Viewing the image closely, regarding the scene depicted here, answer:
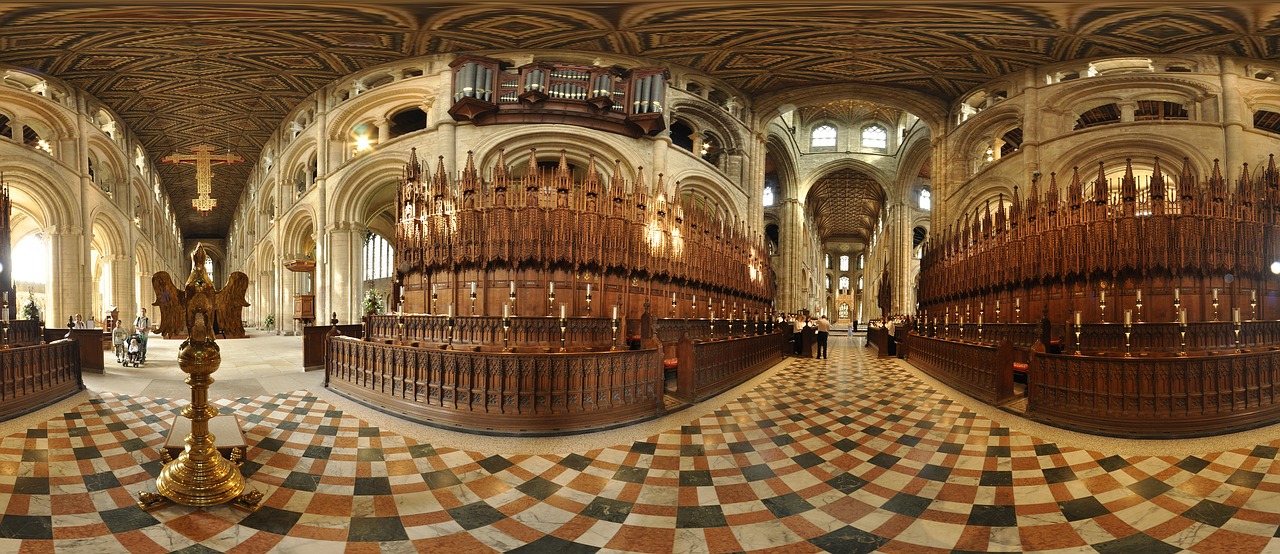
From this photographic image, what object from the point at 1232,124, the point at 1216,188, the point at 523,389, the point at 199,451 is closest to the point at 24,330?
the point at 199,451

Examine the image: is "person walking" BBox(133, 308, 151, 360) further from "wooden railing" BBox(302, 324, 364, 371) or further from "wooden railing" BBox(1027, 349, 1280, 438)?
"wooden railing" BBox(1027, 349, 1280, 438)

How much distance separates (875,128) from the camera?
20812 mm

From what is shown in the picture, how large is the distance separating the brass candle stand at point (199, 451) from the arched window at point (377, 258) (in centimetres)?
2330

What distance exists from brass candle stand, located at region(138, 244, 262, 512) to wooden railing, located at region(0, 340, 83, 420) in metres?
3.29

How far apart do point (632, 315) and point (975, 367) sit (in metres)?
5.13

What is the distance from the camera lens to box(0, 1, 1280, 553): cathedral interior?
98.2 inches

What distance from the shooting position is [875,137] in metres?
21.0

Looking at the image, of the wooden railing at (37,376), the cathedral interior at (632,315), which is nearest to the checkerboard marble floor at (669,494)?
the cathedral interior at (632,315)

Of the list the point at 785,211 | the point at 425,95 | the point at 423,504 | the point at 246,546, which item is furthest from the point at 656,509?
the point at 785,211

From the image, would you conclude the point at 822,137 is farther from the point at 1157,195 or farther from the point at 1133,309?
the point at 1133,309

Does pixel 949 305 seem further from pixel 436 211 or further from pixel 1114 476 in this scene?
pixel 436 211

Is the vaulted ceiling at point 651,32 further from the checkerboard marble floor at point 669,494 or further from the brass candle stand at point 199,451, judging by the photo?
the checkerboard marble floor at point 669,494

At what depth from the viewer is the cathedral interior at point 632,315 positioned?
2494mm

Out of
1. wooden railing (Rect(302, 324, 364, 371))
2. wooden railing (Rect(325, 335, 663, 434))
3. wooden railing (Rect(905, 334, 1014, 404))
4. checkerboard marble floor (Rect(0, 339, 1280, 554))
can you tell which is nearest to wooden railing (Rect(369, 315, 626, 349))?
wooden railing (Rect(302, 324, 364, 371))
